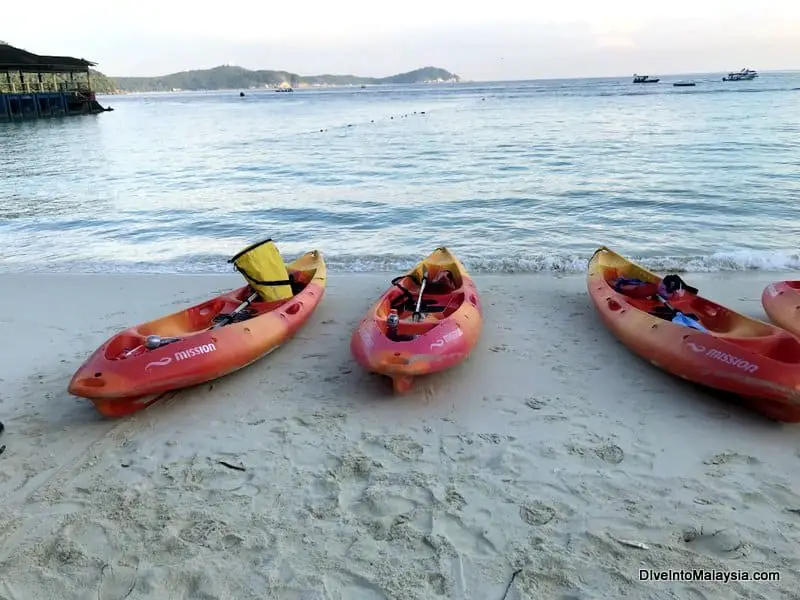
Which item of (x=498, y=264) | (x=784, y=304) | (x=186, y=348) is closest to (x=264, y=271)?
(x=186, y=348)

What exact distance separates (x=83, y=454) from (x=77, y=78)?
50.5m

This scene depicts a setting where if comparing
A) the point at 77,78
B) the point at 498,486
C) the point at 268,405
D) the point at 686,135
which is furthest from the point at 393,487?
the point at 77,78

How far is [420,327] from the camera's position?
5.04 m

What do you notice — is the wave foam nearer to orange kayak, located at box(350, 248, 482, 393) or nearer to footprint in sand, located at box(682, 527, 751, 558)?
orange kayak, located at box(350, 248, 482, 393)

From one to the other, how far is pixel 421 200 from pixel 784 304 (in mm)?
8173

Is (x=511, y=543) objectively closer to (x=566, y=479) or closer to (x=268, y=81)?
(x=566, y=479)

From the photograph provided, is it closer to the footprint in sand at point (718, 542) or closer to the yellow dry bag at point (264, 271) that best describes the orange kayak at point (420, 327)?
the yellow dry bag at point (264, 271)

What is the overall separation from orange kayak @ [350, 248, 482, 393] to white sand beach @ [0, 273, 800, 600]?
10.0 inches

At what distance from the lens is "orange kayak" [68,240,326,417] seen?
13.6ft

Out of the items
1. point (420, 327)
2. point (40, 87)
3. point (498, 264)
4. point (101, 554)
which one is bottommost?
point (101, 554)

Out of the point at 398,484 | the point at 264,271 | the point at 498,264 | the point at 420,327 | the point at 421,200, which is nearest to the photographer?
the point at 398,484

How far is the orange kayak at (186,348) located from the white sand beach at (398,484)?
0.62 ft

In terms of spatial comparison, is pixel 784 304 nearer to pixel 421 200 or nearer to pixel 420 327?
pixel 420 327

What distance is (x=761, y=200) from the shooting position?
37.8 feet
